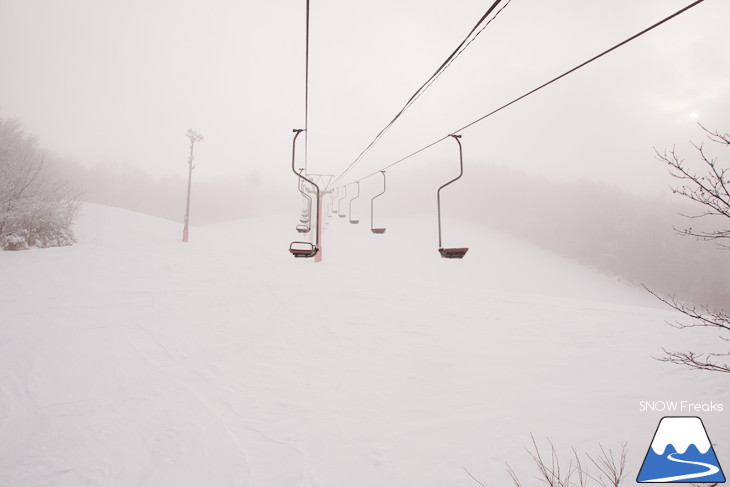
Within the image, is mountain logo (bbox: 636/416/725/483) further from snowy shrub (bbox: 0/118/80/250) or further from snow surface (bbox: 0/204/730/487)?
snowy shrub (bbox: 0/118/80/250)

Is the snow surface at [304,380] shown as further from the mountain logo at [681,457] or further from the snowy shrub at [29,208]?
the snowy shrub at [29,208]

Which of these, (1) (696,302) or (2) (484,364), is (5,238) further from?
(1) (696,302)

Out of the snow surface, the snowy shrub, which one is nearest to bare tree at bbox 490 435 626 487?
the snow surface

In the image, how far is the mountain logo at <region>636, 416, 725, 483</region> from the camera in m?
3.06

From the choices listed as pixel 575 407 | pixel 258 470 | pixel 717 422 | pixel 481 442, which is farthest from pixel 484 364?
pixel 258 470

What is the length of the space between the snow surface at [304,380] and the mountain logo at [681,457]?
92cm

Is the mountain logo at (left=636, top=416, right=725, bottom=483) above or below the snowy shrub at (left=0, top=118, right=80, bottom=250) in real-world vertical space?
below

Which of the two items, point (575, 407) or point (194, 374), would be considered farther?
point (194, 374)

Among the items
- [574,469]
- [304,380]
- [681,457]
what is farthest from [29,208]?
[681,457]

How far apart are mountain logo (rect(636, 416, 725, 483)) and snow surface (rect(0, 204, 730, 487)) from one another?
92cm

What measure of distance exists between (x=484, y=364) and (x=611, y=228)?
53.7m

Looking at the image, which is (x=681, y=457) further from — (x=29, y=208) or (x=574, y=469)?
(x=29, y=208)

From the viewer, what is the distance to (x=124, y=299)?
11.1 meters

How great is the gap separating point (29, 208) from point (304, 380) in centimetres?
1961
